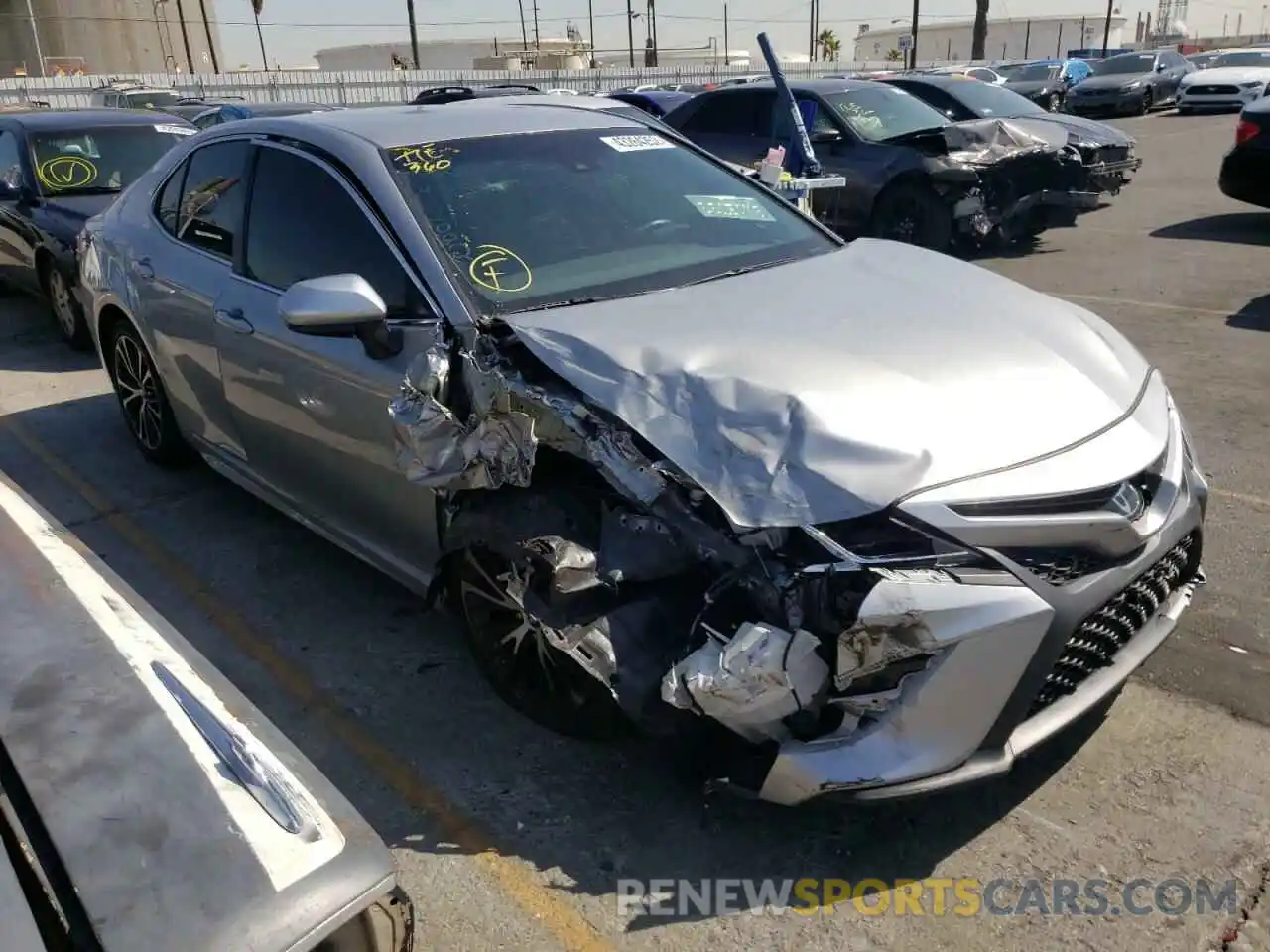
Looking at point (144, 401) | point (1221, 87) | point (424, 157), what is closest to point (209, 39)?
point (1221, 87)

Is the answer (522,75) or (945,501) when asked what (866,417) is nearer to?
(945,501)

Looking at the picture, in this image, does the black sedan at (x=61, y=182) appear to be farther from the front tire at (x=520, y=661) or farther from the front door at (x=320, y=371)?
the front tire at (x=520, y=661)

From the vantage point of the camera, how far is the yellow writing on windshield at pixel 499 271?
3.19 m

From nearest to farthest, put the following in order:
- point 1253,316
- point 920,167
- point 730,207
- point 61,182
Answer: point 730,207 → point 1253,316 → point 61,182 → point 920,167

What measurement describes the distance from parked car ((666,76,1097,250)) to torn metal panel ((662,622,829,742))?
291 inches

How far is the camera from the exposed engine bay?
7.58 feet

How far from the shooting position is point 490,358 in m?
2.95

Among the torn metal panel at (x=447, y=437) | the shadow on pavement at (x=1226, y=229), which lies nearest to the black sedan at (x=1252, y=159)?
the shadow on pavement at (x=1226, y=229)

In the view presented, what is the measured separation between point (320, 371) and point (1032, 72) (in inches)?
1158

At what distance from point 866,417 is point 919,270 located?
126cm

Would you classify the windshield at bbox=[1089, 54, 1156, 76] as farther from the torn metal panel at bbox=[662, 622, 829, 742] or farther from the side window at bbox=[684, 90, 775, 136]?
the torn metal panel at bbox=[662, 622, 829, 742]

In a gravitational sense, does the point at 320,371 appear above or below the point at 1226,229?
above

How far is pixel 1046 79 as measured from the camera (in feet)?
88.7

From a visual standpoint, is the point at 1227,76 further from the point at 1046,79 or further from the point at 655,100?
the point at 655,100
